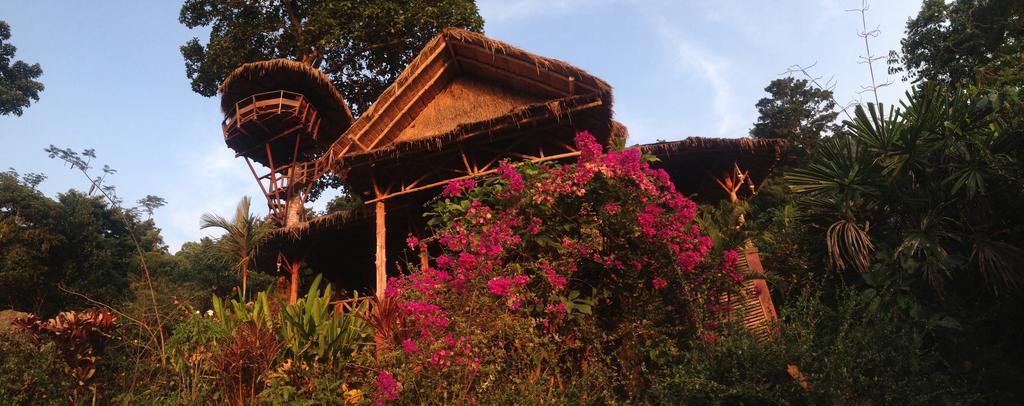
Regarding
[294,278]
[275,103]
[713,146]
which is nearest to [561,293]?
[713,146]

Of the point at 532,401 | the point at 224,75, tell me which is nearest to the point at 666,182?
the point at 532,401

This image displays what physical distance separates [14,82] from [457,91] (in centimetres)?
2367

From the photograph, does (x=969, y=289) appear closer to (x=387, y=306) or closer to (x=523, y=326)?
(x=523, y=326)

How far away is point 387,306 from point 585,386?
69.9 inches

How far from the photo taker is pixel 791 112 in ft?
77.8

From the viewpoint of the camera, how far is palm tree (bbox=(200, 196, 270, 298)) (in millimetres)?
12016

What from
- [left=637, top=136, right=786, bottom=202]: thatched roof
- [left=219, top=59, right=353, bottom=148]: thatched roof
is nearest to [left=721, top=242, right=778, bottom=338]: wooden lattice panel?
[left=637, top=136, right=786, bottom=202]: thatched roof

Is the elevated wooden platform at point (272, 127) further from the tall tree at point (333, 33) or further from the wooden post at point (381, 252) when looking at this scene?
the wooden post at point (381, 252)

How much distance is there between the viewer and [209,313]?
232 inches

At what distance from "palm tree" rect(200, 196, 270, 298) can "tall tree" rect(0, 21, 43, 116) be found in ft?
56.5

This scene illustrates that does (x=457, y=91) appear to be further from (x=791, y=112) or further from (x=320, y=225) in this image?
(x=791, y=112)

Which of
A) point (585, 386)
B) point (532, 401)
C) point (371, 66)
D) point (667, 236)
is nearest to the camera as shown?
point (532, 401)

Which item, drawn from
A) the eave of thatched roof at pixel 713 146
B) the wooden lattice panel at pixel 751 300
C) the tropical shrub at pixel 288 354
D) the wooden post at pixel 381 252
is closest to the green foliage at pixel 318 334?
the tropical shrub at pixel 288 354

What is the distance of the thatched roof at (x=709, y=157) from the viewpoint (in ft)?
27.9
